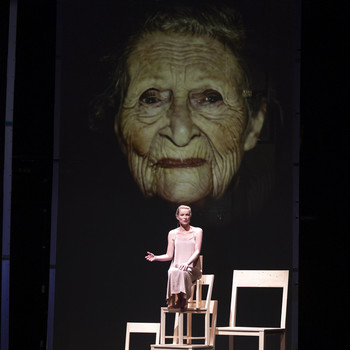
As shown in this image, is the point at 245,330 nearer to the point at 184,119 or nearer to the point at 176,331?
the point at 176,331

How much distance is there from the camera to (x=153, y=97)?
896 centimetres

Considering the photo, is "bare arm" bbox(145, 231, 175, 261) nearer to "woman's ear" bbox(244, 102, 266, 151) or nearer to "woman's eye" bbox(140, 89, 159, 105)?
"woman's ear" bbox(244, 102, 266, 151)

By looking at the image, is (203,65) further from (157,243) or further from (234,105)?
(157,243)

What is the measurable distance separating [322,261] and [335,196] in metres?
0.54

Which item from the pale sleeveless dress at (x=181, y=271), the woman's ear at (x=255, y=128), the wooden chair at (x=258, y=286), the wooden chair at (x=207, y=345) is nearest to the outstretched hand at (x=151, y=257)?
the pale sleeveless dress at (x=181, y=271)

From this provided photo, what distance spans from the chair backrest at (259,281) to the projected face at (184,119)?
2.53 feet

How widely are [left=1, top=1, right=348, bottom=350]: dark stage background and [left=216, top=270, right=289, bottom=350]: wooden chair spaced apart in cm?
29

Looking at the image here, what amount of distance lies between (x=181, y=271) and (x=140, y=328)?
665 millimetres

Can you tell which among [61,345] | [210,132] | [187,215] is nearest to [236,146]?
[210,132]

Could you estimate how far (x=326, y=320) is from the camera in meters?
8.47

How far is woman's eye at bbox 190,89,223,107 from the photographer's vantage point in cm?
891

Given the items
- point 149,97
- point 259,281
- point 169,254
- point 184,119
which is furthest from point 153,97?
point 259,281

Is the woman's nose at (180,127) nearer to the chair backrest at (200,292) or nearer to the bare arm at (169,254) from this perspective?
the bare arm at (169,254)

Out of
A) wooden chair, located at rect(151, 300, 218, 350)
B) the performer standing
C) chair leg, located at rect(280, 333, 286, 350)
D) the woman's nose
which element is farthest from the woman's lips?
chair leg, located at rect(280, 333, 286, 350)
